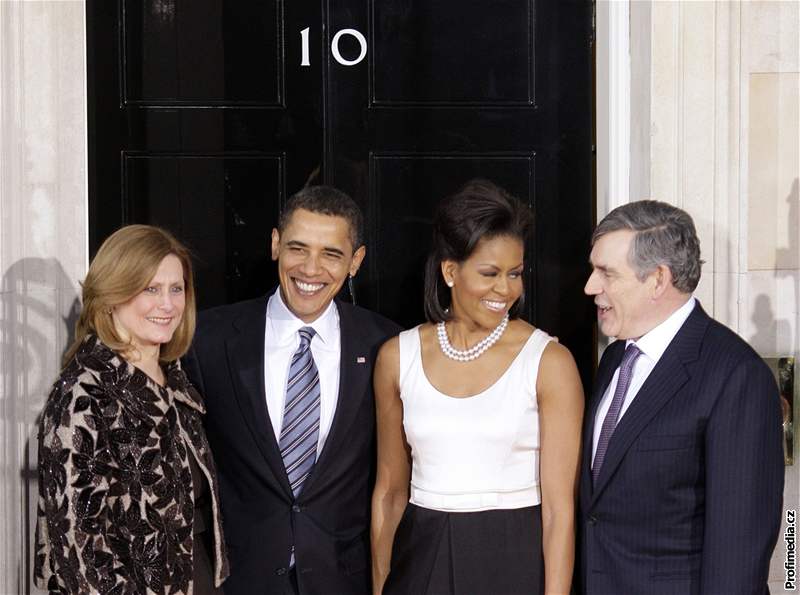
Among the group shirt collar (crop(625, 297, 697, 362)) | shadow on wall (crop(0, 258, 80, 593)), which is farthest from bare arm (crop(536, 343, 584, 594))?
shadow on wall (crop(0, 258, 80, 593))

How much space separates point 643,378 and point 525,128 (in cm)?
162

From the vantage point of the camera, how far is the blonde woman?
3.02 meters

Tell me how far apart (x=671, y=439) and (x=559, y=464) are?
17.8 inches

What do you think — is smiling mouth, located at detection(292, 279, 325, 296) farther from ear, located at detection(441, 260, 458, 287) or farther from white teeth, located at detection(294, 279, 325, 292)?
ear, located at detection(441, 260, 458, 287)

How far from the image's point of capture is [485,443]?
3.30 m

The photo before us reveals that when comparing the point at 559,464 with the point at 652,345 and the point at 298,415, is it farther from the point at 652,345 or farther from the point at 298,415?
the point at 298,415

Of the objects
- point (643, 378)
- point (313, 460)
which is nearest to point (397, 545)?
point (313, 460)

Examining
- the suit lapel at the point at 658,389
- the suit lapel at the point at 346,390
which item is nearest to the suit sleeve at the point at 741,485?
the suit lapel at the point at 658,389

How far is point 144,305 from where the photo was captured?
326 cm

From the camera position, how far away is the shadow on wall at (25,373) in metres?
3.83

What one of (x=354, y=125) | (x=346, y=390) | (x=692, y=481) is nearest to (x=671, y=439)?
(x=692, y=481)

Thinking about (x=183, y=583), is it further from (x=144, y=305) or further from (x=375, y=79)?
(x=375, y=79)

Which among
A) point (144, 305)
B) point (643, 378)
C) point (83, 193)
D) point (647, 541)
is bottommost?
point (647, 541)

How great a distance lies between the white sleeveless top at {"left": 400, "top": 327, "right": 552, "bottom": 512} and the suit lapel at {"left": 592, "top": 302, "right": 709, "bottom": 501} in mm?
364
